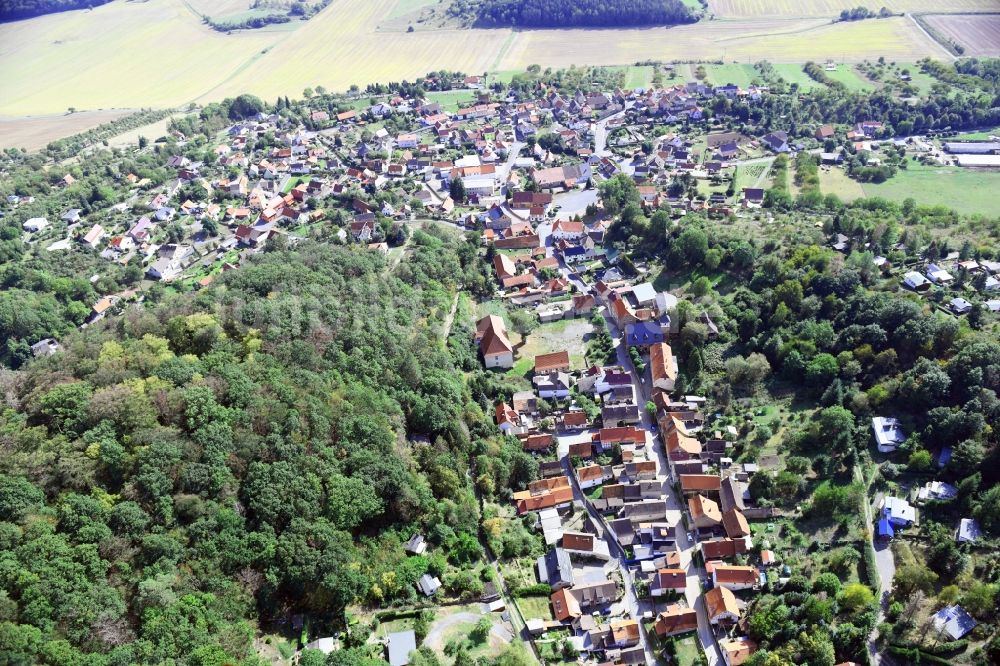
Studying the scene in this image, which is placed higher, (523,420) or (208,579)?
(208,579)

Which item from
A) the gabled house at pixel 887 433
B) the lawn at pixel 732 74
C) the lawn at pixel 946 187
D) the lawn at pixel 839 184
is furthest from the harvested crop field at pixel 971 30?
the gabled house at pixel 887 433

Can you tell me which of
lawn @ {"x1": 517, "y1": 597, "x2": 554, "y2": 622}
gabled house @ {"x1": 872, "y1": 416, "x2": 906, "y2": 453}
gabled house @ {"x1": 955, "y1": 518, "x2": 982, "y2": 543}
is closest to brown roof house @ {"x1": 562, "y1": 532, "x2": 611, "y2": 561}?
lawn @ {"x1": 517, "y1": 597, "x2": 554, "y2": 622}

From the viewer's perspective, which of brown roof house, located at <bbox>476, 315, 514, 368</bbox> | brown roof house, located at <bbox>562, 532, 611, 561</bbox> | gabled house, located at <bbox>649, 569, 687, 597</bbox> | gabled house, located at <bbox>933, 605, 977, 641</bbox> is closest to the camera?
gabled house, located at <bbox>933, 605, 977, 641</bbox>

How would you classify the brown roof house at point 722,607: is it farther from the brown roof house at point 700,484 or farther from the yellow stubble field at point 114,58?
the yellow stubble field at point 114,58

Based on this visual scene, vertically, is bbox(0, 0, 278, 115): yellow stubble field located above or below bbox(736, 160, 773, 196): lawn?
above

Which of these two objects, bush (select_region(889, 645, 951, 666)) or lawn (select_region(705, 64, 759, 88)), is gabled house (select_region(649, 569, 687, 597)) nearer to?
bush (select_region(889, 645, 951, 666))

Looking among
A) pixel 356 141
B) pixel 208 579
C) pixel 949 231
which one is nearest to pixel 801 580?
pixel 208 579

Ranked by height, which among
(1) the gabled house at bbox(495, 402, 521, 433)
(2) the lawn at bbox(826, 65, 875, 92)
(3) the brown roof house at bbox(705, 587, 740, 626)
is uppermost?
(2) the lawn at bbox(826, 65, 875, 92)

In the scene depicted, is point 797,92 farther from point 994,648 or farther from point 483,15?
point 994,648
